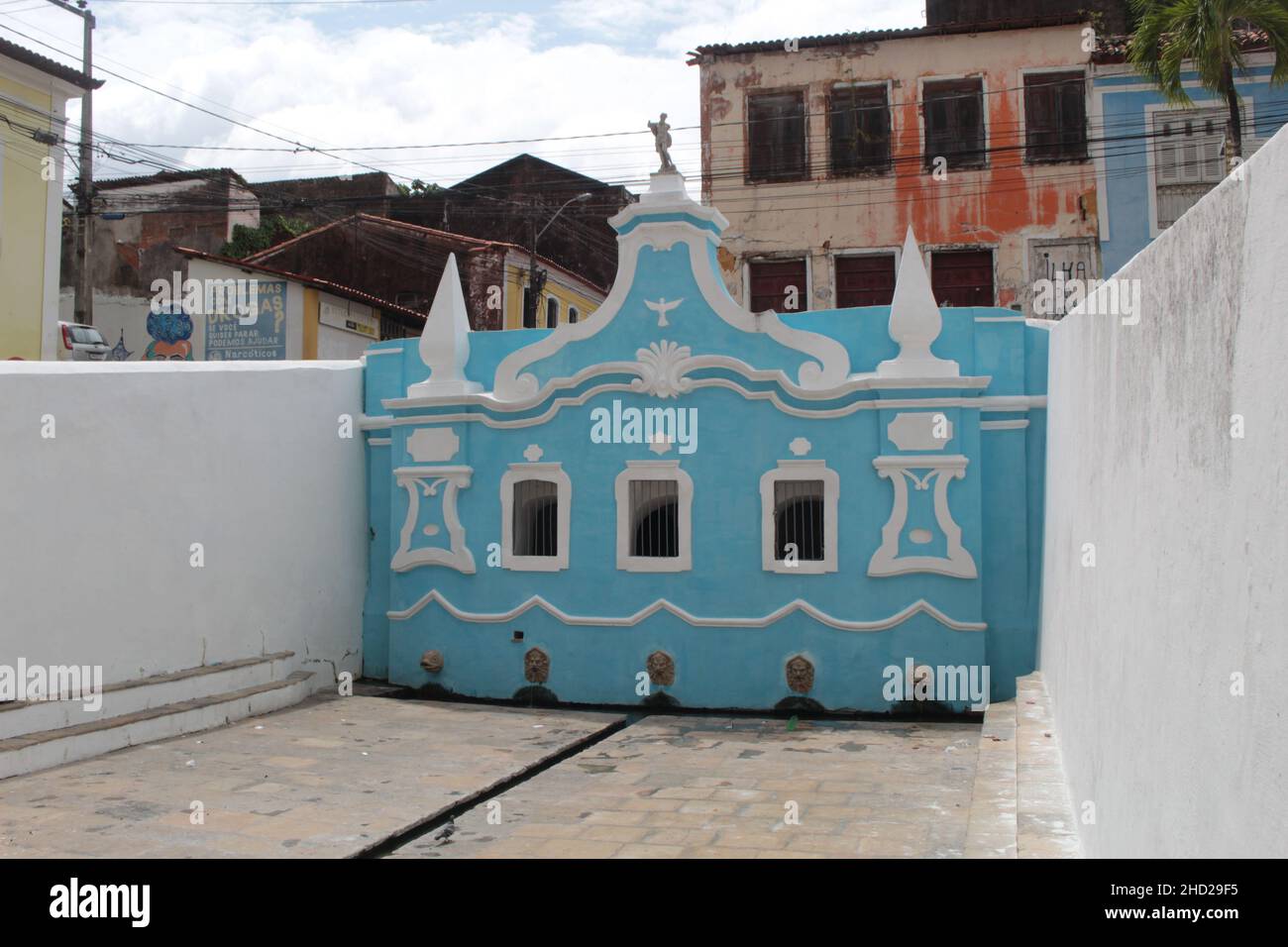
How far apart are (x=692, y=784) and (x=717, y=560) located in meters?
3.72

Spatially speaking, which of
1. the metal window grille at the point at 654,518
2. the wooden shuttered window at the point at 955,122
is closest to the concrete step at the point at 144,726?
the metal window grille at the point at 654,518

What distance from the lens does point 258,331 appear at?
22.0m

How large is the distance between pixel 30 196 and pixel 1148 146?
18.3m

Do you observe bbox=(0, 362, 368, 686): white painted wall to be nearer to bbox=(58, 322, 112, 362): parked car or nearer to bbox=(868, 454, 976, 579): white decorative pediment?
bbox=(868, 454, 976, 579): white decorative pediment

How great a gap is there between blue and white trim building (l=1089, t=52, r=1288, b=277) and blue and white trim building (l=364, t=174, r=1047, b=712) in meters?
9.48

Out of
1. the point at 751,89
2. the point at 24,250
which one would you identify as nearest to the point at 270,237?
→ the point at 24,250

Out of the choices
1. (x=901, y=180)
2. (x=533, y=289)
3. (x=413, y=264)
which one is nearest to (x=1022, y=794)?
(x=901, y=180)

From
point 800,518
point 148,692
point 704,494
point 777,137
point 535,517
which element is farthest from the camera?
point 777,137

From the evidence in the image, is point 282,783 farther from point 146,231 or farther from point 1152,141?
point 146,231

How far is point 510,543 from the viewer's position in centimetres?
1315

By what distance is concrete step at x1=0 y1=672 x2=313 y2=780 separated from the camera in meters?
8.85

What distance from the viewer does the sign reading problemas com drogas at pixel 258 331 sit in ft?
71.3

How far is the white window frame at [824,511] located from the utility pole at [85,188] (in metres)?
14.4
